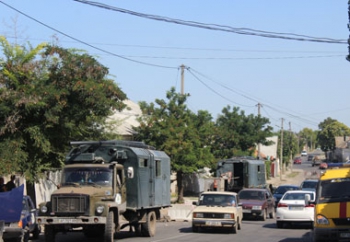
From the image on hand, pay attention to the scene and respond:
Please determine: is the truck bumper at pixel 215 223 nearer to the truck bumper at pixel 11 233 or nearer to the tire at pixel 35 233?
the tire at pixel 35 233

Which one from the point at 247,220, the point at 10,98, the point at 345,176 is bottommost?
the point at 247,220

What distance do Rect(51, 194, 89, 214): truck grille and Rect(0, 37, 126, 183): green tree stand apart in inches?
129

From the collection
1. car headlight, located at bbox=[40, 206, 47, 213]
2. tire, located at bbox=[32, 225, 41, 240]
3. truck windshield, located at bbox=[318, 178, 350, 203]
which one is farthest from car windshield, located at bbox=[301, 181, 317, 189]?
car headlight, located at bbox=[40, 206, 47, 213]

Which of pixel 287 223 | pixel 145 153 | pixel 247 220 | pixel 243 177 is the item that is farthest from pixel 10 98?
pixel 243 177

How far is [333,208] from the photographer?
1644cm

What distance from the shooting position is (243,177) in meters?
44.6

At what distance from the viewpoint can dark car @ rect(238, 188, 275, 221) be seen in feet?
102

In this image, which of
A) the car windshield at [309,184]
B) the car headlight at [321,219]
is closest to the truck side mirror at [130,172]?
the car headlight at [321,219]

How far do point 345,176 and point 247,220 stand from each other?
15.2 meters

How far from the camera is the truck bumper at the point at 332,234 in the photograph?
627 inches

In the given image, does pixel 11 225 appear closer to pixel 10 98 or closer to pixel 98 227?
pixel 98 227

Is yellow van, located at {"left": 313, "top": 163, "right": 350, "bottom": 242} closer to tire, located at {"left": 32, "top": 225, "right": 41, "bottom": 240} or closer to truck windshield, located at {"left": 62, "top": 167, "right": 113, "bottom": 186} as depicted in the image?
truck windshield, located at {"left": 62, "top": 167, "right": 113, "bottom": 186}

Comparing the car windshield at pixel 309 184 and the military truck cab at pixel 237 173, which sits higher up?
the military truck cab at pixel 237 173

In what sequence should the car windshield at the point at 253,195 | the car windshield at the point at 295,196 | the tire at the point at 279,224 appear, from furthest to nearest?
1. the car windshield at the point at 253,195
2. the car windshield at the point at 295,196
3. the tire at the point at 279,224
